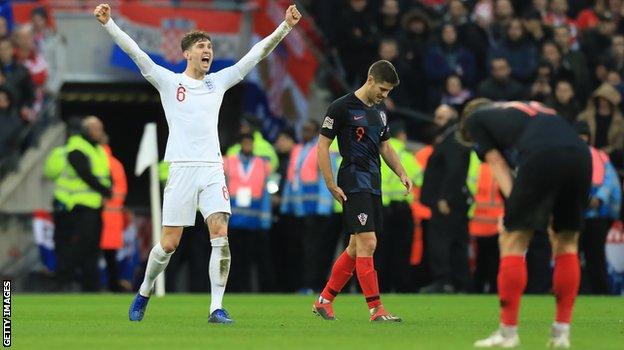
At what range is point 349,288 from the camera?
2453cm

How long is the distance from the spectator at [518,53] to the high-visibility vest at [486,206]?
9.92ft

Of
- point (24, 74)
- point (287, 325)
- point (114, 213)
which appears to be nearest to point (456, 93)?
point (114, 213)

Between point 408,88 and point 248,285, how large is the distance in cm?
399

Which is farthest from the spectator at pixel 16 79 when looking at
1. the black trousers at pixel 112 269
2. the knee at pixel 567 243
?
the knee at pixel 567 243

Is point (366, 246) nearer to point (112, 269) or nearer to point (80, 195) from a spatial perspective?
point (80, 195)

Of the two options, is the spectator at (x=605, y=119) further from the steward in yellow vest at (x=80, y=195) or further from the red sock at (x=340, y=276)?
the red sock at (x=340, y=276)

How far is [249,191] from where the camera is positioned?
2394 centimetres

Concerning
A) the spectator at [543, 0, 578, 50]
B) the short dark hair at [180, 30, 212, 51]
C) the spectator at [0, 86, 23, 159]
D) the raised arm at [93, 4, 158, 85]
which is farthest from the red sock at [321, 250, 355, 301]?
the spectator at [543, 0, 578, 50]

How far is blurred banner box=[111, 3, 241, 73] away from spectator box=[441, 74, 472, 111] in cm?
385

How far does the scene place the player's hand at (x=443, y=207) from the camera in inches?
878

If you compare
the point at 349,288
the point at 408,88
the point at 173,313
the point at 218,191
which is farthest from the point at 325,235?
the point at 218,191

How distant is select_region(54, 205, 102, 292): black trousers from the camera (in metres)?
23.1

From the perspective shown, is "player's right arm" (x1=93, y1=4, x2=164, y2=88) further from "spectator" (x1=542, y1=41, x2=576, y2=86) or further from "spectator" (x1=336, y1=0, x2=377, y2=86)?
"spectator" (x1=336, y1=0, x2=377, y2=86)

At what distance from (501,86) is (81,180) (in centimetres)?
604
